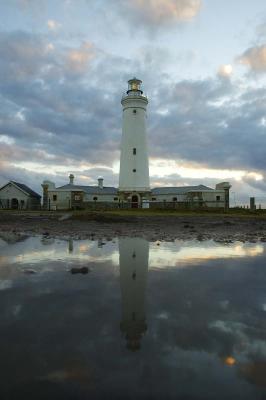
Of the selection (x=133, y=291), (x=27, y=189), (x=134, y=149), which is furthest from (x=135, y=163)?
(x=133, y=291)

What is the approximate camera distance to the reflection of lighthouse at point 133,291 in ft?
14.1

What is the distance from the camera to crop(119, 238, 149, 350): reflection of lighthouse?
169 inches

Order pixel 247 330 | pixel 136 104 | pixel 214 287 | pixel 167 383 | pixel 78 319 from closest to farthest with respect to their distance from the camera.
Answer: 1. pixel 167 383
2. pixel 247 330
3. pixel 78 319
4. pixel 214 287
5. pixel 136 104

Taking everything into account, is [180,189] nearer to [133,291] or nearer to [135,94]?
[135,94]

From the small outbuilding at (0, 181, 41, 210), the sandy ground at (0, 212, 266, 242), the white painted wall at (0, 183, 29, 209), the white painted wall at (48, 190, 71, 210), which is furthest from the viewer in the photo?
the white painted wall at (0, 183, 29, 209)

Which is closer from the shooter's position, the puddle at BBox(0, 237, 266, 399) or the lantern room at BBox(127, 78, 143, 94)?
A: the puddle at BBox(0, 237, 266, 399)

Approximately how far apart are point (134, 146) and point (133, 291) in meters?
40.1

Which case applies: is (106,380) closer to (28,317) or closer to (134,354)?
(134,354)

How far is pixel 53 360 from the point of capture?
3453mm

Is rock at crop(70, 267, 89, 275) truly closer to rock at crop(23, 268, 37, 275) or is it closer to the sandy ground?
rock at crop(23, 268, 37, 275)

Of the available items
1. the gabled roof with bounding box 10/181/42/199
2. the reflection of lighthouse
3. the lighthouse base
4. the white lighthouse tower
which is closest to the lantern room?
the white lighthouse tower

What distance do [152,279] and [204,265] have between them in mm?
2313

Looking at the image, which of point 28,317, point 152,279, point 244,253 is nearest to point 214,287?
point 152,279

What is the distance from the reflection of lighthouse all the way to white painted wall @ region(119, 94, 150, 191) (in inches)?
1350
